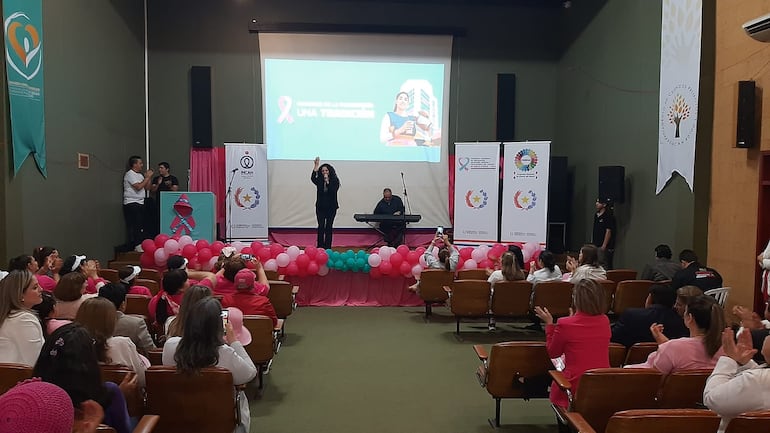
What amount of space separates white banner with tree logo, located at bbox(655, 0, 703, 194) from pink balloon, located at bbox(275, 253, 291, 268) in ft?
16.4

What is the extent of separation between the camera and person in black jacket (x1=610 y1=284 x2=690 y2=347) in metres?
3.70

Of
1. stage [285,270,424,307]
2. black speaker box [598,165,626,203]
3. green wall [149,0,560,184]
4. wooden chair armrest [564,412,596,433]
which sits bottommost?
stage [285,270,424,307]

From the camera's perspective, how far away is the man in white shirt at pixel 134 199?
923 cm

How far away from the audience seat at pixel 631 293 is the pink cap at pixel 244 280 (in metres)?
3.75

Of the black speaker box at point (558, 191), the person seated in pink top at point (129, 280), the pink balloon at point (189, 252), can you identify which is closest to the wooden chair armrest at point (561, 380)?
the person seated in pink top at point (129, 280)

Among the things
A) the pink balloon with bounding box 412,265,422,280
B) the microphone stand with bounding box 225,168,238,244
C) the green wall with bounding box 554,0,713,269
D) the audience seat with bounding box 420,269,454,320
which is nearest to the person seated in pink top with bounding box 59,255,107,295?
the audience seat with bounding box 420,269,454,320

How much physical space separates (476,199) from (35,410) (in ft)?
28.8

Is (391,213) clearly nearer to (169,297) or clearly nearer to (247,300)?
(247,300)

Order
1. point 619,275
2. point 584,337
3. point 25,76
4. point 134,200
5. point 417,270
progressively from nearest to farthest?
1. point 584,337
2. point 25,76
3. point 619,275
4. point 417,270
5. point 134,200

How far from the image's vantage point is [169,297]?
157 inches

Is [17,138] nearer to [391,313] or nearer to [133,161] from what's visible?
[133,161]

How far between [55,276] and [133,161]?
4.68 m

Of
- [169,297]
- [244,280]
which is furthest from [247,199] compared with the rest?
[169,297]

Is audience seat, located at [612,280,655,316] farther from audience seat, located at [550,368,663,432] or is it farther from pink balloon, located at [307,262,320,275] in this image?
pink balloon, located at [307,262,320,275]
